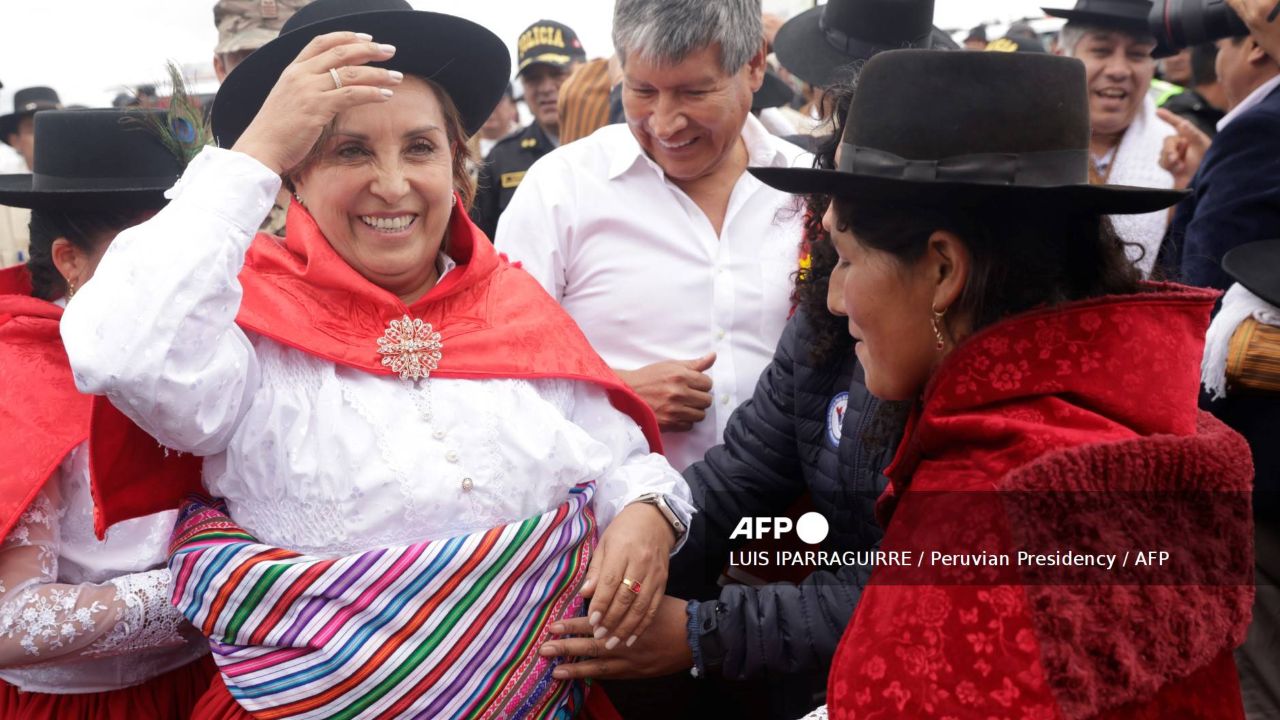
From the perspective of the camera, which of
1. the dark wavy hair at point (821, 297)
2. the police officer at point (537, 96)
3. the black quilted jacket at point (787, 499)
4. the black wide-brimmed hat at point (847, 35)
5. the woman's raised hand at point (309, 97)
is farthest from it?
the police officer at point (537, 96)

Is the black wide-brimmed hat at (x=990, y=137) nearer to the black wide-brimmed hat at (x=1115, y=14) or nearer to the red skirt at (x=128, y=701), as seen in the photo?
the red skirt at (x=128, y=701)

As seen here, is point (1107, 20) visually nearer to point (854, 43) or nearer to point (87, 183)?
point (854, 43)

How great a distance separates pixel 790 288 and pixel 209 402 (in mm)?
1745

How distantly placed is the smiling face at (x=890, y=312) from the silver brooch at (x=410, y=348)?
802 millimetres

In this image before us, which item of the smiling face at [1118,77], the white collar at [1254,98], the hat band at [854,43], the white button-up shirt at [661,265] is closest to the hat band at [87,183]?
the white button-up shirt at [661,265]

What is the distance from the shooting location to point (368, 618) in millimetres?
1898

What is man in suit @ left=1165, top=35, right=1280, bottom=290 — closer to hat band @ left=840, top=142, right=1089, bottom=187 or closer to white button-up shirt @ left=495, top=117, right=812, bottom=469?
white button-up shirt @ left=495, top=117, right=812, bottom=469

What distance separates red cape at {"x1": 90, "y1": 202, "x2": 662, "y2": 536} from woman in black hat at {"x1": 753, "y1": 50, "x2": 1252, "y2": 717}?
2.35 feet

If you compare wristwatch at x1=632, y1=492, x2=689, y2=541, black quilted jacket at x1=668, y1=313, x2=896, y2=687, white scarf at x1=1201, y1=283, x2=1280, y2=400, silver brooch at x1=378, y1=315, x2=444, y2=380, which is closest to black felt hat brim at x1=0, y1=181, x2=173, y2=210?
silver brooch at x1=378, y1=315, x2=444, y2=380

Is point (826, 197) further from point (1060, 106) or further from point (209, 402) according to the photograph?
point (209, 402)

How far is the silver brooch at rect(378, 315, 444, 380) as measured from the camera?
2.05m

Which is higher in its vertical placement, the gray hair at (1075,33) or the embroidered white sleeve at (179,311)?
the embroidered white sleeve at (179,311)

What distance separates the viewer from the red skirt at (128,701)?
2.30m

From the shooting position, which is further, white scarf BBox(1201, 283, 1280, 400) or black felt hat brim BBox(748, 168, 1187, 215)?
white scarf BBox(1201, 283, 1280, 400)
